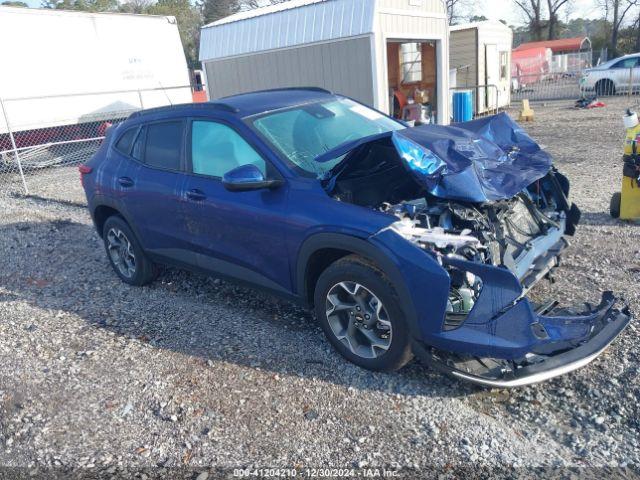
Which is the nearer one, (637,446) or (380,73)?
(637,446)

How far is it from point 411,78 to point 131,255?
44.9ft

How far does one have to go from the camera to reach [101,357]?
418 centimetres

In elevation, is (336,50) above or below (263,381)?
above

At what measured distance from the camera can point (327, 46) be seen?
40.2ft

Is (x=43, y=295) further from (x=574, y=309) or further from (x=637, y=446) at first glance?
(x=637, y=446)

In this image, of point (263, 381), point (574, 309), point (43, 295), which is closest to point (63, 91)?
point (43, 295)

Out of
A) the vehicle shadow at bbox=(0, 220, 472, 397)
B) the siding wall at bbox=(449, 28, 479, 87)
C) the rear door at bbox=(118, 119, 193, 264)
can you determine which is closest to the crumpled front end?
the vehicle shadow at bbox=(0, 220, 472, 397)

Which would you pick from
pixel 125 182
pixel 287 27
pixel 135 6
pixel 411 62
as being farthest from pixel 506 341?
pixel 135 6

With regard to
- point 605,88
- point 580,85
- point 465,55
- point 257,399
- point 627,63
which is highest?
point 465,55

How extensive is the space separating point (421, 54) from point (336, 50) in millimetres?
5805

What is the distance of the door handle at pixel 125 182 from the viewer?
508 cm

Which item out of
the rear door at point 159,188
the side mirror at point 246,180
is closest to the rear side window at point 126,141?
the rear door at point 159,188

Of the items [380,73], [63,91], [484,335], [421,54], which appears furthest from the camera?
[421,54]

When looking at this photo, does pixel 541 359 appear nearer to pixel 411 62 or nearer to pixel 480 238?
pixel 480 238
